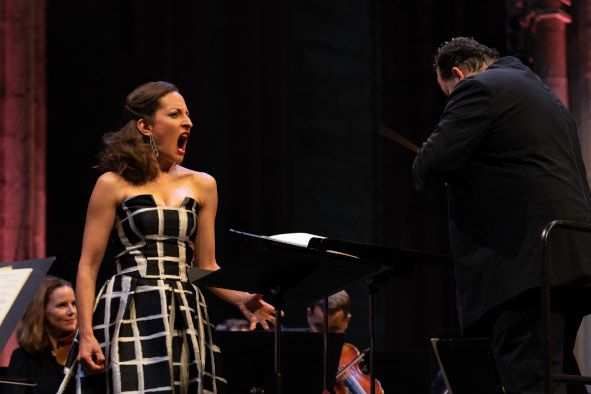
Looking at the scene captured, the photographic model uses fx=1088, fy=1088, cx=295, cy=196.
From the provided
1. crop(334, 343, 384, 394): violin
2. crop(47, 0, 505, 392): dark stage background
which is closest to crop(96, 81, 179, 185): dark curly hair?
crop(334, 343, 384, 394): violin

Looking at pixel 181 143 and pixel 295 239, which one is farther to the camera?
pixel 181 143

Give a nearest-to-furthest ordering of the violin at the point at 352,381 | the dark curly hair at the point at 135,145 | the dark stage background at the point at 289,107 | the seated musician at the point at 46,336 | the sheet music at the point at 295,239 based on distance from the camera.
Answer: the sheet music at the point at 295,239 < the dark curly hair at the point at 135,145 < the seated musician at the point at 46,336 < the violin at the point at 352,381 < the dark stage background at the point at 289,107

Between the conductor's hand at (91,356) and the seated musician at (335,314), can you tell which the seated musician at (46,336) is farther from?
the conductor's hand at (91,356)

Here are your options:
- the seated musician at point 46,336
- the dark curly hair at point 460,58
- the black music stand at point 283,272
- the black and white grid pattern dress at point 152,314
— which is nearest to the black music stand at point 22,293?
the black and white grid pattern dress at point 152,314

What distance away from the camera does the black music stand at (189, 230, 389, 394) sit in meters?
3.71

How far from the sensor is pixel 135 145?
4.10 metres

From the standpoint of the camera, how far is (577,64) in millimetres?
Answer: 7062

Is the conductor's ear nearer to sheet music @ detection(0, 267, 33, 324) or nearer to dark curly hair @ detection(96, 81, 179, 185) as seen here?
dark curly hair @ detection(96, 81, 179, 185)

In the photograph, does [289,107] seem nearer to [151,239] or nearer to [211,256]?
[211,256]

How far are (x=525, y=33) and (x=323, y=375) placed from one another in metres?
3.88

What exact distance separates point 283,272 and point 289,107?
8.30m

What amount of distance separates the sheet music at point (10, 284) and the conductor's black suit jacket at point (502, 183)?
1.58m

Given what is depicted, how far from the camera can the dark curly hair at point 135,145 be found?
13.3ft

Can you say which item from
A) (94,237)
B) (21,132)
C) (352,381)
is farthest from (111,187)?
(21,132)
